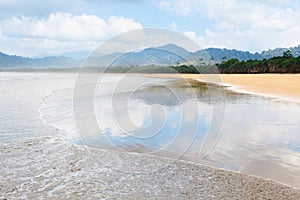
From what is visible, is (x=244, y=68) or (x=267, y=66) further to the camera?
(x=244, y=68)

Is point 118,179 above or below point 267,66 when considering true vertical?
below

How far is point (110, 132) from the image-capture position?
9797 mm

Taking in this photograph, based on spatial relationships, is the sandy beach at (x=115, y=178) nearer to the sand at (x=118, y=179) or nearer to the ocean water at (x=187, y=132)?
the sand at (x=118, y=179)

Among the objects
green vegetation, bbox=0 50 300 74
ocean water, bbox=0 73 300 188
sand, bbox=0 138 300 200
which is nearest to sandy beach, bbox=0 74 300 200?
sand, bbox=0 138 300 200

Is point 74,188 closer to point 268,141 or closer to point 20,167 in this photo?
point 20,167

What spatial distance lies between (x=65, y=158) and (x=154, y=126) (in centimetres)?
426

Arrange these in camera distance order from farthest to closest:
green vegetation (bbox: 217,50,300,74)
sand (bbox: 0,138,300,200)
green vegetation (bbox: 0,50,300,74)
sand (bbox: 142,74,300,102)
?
1. green vegetation (bbox: 217,50,300,74)
2. green vegetation (bbox: 0,50,300,74)
3. sand (bbox: 142,74,300,102)
4. sand (bbox: 0,138,300,200)

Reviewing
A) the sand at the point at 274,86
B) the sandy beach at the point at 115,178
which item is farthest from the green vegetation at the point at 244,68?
the sandy beach at the point at 115,178

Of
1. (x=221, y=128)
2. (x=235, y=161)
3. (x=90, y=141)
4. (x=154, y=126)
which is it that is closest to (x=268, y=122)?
(x=221, y=128)

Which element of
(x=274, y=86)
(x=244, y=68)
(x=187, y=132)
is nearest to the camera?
(x=187, y=132)

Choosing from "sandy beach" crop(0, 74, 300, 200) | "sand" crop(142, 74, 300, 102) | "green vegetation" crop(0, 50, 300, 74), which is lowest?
"sandy beach" crop(0, 74, 300, 200)

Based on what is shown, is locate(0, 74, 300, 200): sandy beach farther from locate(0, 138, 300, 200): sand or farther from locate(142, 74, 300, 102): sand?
locate(142, 74, 300, 102): sand

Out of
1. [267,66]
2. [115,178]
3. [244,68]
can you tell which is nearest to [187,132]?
[115,178]

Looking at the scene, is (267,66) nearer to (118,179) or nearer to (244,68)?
(244,68)
